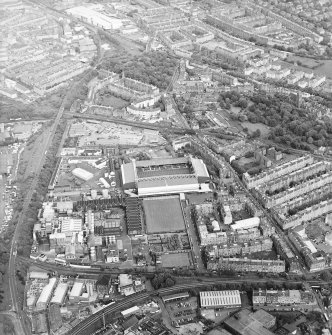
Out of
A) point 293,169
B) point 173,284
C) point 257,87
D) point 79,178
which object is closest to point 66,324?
point 173,284

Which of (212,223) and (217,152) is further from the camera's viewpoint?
(217,152)

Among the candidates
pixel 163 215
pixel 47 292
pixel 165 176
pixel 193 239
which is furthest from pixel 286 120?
pixel 47 292

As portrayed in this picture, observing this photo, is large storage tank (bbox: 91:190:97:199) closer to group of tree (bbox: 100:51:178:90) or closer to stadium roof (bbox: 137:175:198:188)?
stadium roof (bbox: 137:175:198:188)

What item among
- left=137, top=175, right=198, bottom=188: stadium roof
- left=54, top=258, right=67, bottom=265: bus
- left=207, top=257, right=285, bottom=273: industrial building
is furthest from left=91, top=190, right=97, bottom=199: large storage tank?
left=207, top=257, right=285, bottom=273: industrial building

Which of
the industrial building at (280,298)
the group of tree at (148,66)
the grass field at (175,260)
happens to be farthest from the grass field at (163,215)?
the group of tree at (148,66)

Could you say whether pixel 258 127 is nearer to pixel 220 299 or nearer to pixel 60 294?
pixel 220 299

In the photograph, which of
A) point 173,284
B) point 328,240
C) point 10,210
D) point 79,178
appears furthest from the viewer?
point 79,178

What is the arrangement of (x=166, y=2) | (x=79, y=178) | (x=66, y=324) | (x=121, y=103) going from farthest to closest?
1. (x=166, y=2)
2. (x=121, y=103)
3. (x=79, y=178)
4. (x=66, y=324)

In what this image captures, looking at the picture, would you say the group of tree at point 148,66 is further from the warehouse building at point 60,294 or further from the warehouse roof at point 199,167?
the warehouse building at point 60,294

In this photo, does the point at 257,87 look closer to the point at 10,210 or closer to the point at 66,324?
the point at 10,210
